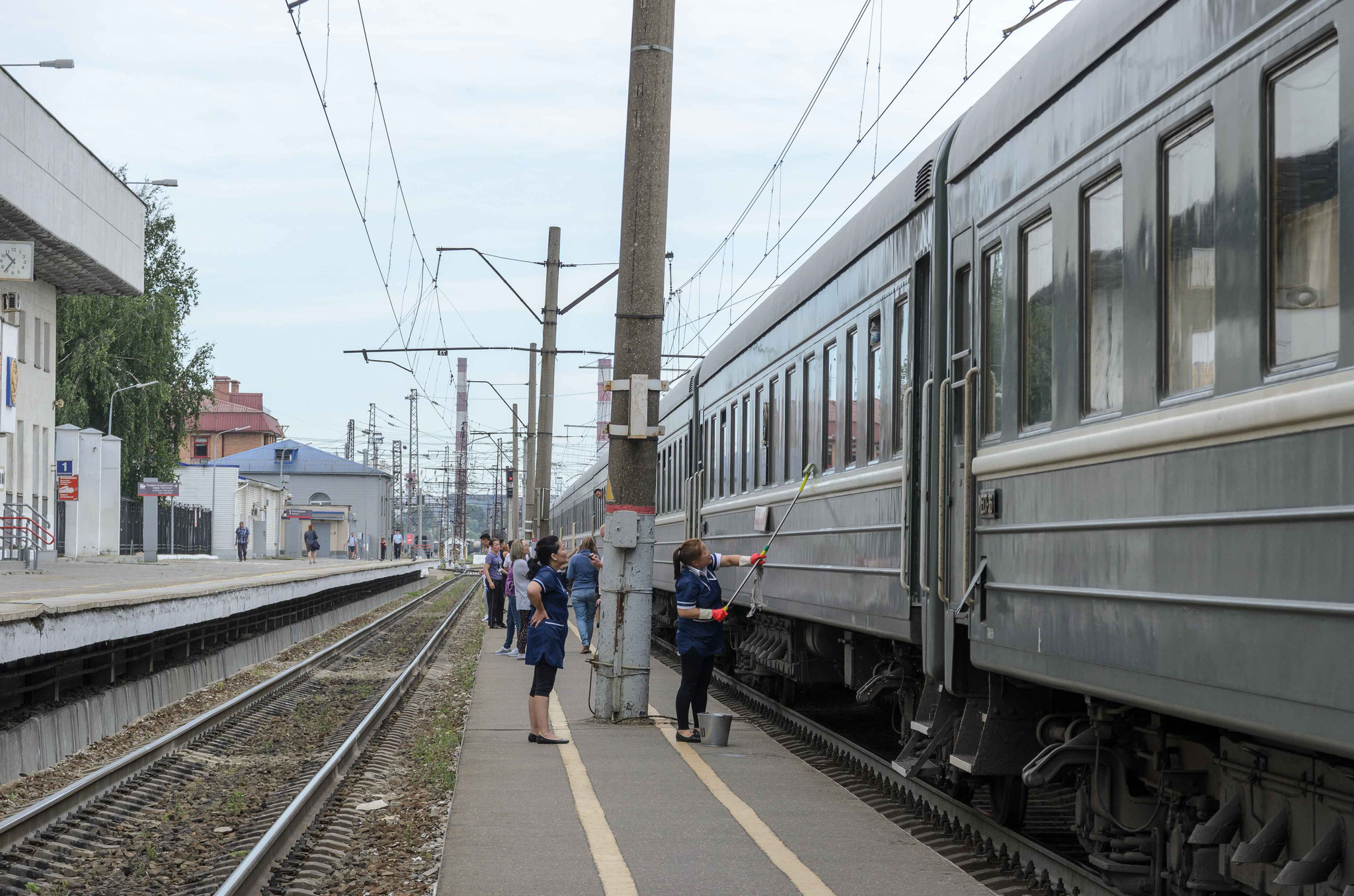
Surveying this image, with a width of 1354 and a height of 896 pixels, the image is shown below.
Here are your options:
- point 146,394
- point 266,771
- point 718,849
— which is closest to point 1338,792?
point 718,849

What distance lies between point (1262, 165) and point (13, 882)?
650 cm

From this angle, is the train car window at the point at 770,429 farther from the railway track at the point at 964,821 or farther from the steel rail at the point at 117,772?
the steel rail at the point at 117,772

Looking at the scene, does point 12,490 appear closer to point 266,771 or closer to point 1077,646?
point 266,771

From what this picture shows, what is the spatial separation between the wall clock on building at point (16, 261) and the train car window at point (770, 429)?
22227mm

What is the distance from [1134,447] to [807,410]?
6499mm

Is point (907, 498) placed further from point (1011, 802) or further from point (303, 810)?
point (303, 810)

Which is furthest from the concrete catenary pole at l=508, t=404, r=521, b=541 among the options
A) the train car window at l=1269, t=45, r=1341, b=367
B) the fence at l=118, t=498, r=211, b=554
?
the train car window at l=1269, t=45, r=1341, b=367

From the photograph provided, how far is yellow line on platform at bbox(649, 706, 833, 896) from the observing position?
6.97m

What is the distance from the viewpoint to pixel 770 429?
517 inches

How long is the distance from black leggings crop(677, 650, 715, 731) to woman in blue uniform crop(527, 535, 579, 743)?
980 millimetres

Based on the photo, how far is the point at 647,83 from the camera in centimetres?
1284

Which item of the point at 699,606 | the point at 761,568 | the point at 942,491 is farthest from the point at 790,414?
the point at 942,491

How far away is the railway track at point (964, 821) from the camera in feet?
22.4

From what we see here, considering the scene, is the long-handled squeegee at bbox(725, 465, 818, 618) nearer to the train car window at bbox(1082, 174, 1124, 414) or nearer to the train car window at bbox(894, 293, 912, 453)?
the train car window at bbox(894, 293, 912, 453)
